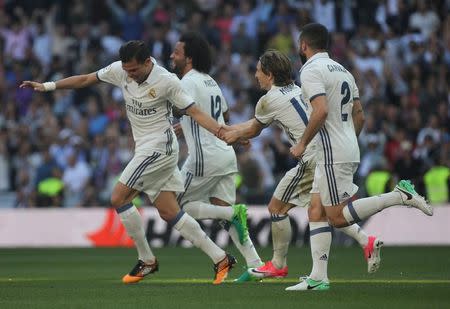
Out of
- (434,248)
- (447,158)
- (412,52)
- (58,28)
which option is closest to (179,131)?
(434,248)

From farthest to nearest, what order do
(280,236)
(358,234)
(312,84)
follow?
(280,236) < (358,234) < (312,84)

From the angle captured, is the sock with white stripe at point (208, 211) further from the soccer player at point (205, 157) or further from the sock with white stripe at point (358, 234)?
the sock with white stripe at point (358, 234)

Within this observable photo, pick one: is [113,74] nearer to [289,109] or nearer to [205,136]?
[205,136]

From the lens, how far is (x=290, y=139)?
41.7 feet

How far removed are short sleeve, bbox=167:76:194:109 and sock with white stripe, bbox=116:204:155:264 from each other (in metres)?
1.21

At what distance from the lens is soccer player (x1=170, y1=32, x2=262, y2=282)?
44.1 ft

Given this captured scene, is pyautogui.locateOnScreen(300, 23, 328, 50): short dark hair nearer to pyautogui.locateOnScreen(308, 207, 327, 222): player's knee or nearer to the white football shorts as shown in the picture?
pyautogui.locateOnScreen(308, 207, 327, 222): player's knee

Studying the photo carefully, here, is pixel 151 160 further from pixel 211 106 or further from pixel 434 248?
pixel 434 248

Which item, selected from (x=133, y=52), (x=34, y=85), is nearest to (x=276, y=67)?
(x=133, y=52)

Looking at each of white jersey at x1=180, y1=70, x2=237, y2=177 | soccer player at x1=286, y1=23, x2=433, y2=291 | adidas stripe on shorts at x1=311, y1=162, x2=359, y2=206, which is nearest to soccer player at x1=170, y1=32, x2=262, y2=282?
white jersey at x1=180, y1=70, x2=237, y2=177

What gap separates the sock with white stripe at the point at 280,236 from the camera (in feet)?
43.0

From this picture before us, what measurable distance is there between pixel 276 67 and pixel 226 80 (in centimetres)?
1269

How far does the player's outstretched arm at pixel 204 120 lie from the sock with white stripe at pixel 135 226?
1.22m

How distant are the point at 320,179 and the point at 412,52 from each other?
44.4 ft
